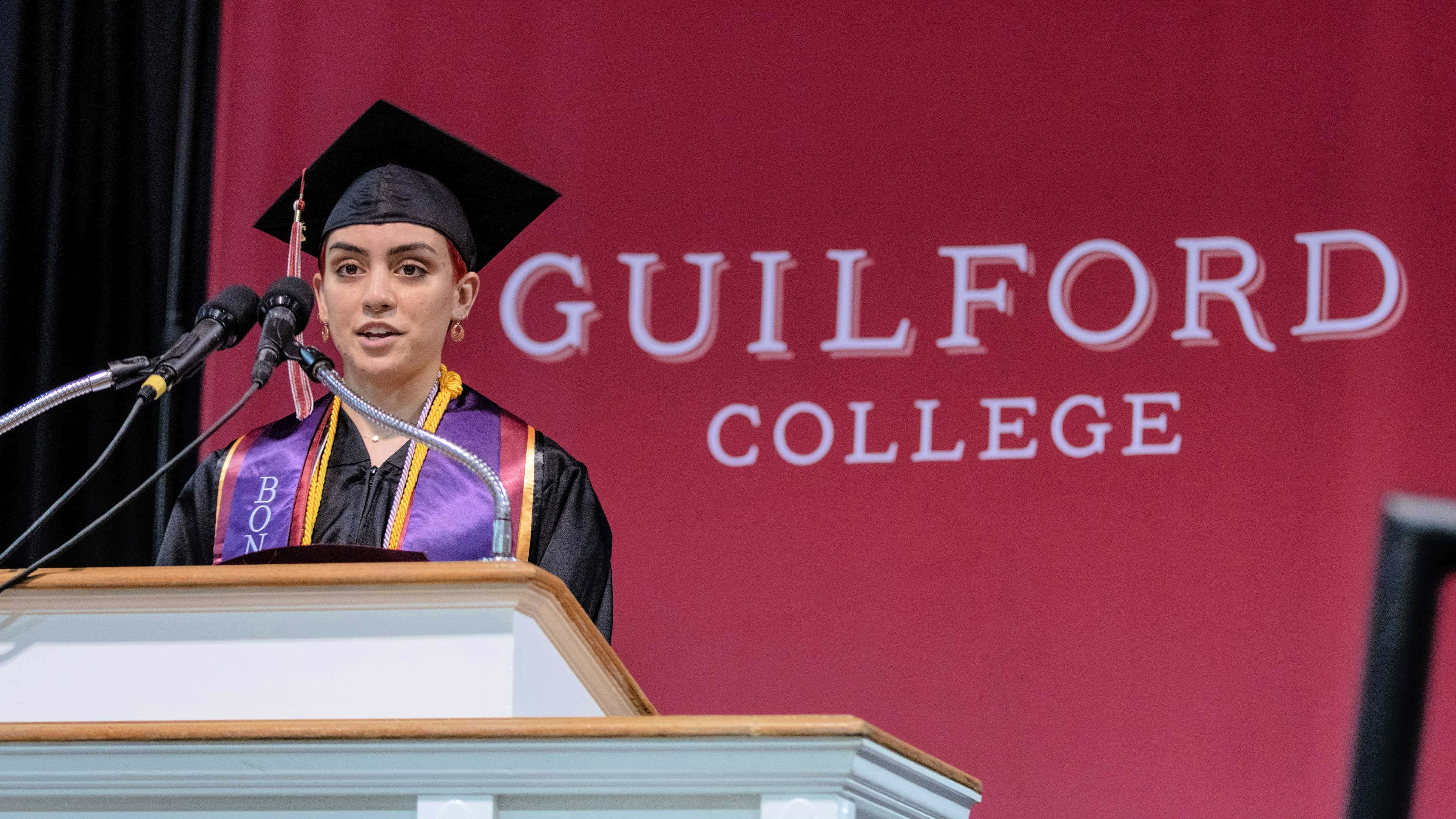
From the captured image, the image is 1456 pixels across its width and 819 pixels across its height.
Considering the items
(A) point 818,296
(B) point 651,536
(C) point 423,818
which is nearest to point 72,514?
(B) point 651,536

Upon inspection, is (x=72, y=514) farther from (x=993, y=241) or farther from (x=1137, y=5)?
(x=1137, y=5)

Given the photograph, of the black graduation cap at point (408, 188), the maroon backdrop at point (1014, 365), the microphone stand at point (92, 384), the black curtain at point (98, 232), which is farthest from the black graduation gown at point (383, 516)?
the black curtain at point (98, 232)

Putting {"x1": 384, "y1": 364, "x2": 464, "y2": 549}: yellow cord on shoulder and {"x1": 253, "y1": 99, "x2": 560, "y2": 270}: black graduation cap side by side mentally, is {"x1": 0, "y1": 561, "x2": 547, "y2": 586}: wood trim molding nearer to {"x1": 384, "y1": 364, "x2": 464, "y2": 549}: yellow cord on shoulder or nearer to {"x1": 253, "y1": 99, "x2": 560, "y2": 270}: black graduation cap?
{"x1": 384, "y1": 364, "x2": 464, "y2": 549}: yellow cord on shoulder

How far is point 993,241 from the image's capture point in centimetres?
332

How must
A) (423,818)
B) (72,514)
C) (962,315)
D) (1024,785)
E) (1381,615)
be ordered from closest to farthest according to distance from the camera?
(1381,615) → (423,818) → (1024,785) → (962,315) → (72,514)

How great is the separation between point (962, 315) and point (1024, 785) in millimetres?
922

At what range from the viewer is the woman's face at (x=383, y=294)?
2.37 metres

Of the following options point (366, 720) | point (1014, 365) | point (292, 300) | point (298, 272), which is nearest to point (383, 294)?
point (298, 272)

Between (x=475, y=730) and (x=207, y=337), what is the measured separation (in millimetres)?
713

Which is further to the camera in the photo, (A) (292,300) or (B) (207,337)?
(A) (292,300)

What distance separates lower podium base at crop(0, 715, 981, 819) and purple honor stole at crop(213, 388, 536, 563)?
104cm

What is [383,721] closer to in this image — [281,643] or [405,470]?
[281,643]

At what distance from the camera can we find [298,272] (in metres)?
2.45

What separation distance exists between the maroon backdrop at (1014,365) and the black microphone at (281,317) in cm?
158
